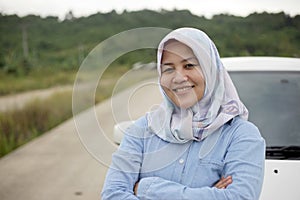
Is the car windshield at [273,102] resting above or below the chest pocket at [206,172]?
below

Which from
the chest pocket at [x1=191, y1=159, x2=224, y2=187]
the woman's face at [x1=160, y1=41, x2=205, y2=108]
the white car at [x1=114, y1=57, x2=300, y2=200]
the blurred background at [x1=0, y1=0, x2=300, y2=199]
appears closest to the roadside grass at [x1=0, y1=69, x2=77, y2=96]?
the blurred background at [x1=0, y1=0, x2=300, y2=199]

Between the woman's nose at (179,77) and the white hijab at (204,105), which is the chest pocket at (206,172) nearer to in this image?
the white hijab at (204,105)

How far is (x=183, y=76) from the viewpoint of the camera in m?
2.03

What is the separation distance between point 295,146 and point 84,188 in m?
3.07

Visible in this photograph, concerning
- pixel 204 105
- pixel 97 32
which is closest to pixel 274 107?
pixel 204 105

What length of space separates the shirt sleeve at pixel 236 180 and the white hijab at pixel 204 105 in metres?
0.10

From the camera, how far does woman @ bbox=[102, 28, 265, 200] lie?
1.96 m

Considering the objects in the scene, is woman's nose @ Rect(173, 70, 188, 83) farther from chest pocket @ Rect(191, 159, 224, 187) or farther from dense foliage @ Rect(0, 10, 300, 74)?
dense foliage @ Rect(0, 10, 300, 74)

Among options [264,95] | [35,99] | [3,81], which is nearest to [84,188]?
[264,95]

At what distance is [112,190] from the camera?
209 centimetres

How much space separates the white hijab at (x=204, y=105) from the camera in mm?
2012

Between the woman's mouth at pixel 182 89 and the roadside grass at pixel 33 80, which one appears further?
the roadside grass at pixel 33 80

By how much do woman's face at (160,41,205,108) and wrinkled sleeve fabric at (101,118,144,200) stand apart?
0.25 m

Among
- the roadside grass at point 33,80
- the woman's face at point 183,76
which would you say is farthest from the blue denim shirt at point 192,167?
the roadside grass at point 33,80
